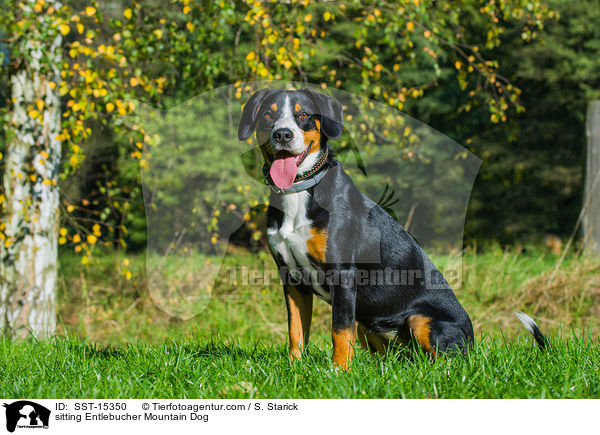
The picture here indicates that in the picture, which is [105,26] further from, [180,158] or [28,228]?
[28,228]

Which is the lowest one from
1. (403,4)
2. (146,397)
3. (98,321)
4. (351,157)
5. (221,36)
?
(98,321)

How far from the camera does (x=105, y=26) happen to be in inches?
272

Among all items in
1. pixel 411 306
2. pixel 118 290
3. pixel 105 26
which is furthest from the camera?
pixel 118 290

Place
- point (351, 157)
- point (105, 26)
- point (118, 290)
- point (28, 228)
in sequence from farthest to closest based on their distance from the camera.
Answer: point (118, 290) → point (105, 26) → point (28, 228) → point (351, 157)

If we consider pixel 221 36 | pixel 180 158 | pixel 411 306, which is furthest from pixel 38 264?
pixel 411 306

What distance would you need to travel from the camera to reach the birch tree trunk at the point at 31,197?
5.08m

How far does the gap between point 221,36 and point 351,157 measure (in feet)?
6.93

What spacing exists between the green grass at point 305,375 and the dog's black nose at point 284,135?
3.92 ft

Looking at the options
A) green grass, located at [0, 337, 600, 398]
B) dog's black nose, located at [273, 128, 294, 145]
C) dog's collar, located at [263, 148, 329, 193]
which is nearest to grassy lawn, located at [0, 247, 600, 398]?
green grass, located at [0, 337, 600, 398]

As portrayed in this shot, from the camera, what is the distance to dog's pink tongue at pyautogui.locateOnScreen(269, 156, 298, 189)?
273 cm
